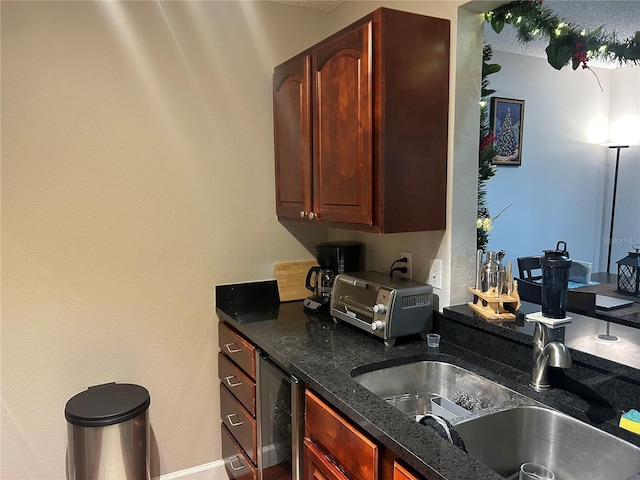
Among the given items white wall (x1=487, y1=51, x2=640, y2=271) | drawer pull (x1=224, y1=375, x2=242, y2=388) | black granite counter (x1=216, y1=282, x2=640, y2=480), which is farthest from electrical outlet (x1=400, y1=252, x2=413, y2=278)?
white wall (x1=487, y1=51, x2=640, y2=271)

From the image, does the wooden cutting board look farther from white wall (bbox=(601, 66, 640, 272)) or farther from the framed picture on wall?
white wall (bbox=(601, 66, 640, 272))

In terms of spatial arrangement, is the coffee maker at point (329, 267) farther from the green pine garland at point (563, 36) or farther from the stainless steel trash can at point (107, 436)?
the green pine garland at point (563, 36)

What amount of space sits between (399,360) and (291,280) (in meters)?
1.01

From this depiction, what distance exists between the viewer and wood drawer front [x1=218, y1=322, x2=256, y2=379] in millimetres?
1979

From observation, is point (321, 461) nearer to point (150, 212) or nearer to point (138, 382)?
point (138, 382)

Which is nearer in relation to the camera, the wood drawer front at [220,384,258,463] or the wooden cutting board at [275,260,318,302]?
the wood drawer front at [220,384,258,463]

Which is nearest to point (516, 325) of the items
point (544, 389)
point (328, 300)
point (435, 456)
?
point (544, 389)

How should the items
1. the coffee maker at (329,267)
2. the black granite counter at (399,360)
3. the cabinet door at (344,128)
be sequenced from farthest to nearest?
the coffee maker at (329,267), the cabinet door at (344,128), the black granite counter at (399,360)

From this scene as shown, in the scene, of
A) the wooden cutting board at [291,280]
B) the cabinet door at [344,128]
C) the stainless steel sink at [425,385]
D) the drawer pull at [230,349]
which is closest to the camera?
the stainless steel sink at [425,385]

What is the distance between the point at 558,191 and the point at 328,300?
2.23 metres

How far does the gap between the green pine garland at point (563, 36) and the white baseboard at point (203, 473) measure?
8.14 ft

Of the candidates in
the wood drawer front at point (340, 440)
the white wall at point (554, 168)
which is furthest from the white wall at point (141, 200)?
the white wall at point (554, 168)

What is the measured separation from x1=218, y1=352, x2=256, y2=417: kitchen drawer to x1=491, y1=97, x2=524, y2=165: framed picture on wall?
2.26 m

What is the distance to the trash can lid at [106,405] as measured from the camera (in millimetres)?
1882
